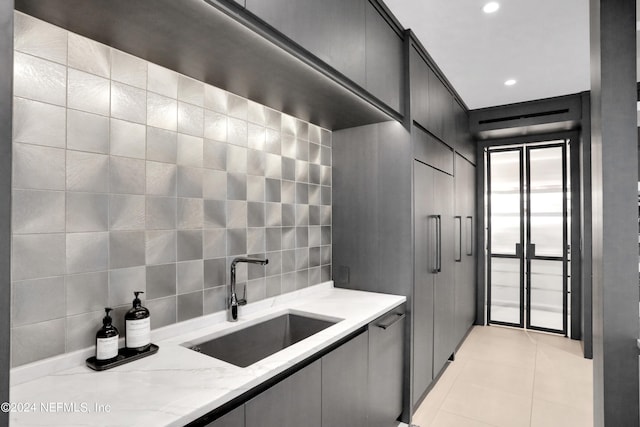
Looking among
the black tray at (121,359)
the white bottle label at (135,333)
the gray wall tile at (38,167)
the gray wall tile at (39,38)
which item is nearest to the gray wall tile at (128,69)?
the gray wall tile at (39,38)

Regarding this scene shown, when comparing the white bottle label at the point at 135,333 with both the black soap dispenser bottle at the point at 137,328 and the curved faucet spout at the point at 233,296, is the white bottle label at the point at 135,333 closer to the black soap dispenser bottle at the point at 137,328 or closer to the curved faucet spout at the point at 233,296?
the black soap dispenser bottle at the point at 137,328

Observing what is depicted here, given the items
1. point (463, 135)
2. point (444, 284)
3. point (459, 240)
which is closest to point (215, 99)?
point (444, 284)

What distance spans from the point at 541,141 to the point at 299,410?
4.42m

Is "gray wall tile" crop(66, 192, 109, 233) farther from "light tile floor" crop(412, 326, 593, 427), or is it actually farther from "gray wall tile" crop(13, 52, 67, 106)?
"light tile floor" crop(412, 326, 593, 427)

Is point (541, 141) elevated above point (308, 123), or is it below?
above

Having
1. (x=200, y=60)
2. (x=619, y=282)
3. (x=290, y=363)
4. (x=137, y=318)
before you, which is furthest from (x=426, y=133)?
(x=137, y=318)

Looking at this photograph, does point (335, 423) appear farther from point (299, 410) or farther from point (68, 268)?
point (68, 268)

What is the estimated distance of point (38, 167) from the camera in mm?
1134

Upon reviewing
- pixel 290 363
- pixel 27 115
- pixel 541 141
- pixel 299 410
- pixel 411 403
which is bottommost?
pixel 411 403

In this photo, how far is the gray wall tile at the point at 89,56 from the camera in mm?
1227

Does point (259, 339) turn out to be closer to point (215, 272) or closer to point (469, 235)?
point (215, 272)

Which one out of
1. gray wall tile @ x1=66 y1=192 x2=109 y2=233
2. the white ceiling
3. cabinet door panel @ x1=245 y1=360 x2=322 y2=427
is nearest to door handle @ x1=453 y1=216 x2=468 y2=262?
the white ceiling

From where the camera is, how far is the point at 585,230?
3.69 meters

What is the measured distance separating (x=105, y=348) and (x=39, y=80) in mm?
920
